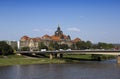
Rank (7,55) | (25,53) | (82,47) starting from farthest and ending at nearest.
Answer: (82,47) < (25,53) < (7,55)

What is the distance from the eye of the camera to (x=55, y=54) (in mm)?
128375

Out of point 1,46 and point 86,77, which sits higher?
point 1,46

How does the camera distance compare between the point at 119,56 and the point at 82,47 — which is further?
the point at 82,47

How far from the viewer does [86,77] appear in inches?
2352

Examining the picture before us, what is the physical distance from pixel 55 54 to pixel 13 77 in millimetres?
68655

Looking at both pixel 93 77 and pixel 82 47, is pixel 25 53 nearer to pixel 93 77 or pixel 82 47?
pixel 82 47

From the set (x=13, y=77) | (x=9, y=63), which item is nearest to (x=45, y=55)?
(x=9, y=63)

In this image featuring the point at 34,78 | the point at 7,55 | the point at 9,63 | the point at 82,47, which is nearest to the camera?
the point at 34,78

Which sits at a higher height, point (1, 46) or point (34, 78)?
point (1, 46)

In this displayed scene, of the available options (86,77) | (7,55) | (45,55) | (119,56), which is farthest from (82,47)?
(86,77)

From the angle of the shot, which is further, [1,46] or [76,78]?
[1,46]

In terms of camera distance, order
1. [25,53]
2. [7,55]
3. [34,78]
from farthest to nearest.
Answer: [25,53], [7,55], [34,78]

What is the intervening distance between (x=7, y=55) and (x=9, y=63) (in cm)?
3155

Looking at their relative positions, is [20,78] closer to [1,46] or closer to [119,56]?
[119,56]
